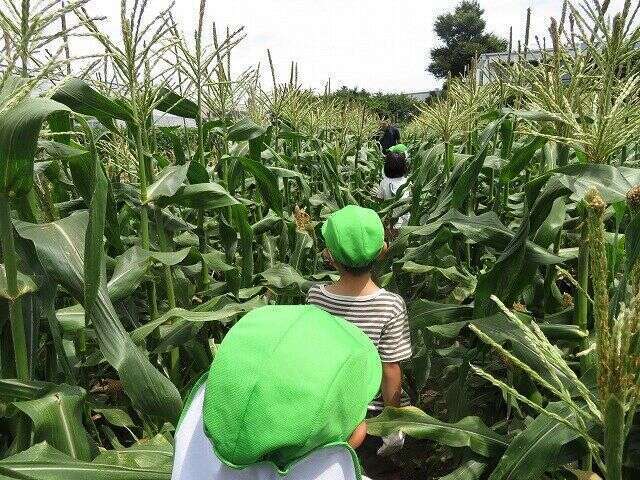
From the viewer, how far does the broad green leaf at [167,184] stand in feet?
8.19

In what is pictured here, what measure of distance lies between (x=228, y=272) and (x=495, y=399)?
5.10 ft

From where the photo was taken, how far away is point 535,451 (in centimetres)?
180

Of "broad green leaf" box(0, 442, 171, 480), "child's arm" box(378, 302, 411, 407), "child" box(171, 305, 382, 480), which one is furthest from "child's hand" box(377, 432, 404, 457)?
"child" box(171, 305, 382, 480)

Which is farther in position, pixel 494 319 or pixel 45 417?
pixel 494 319

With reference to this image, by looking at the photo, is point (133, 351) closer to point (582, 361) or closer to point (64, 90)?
point (64, 90)

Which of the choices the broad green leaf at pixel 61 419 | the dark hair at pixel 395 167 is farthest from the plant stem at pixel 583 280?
the dark hair at pixel 395 167

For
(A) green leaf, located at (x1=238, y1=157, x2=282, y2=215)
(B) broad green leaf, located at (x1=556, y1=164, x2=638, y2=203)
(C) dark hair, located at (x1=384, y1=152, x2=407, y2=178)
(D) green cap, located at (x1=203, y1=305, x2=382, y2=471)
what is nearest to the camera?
(D) green cap, located at (x1=203, y1=305, x2=382, y2=471)

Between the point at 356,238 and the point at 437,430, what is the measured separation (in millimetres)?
759

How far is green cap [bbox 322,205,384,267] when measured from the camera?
228cm

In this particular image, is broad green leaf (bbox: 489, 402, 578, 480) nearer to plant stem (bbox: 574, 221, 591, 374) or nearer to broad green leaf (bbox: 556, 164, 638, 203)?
plant stem (bbox: 574, 221, 591, 374)

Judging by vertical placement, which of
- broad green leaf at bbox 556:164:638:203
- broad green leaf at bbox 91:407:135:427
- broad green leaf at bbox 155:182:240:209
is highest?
broad green leaf at bbox 556:164:638:203

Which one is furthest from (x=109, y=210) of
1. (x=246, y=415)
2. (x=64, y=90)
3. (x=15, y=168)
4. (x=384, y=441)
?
(x=246, y=415)

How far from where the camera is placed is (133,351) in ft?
6.07

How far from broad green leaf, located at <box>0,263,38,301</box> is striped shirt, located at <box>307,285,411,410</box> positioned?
1153 mm
